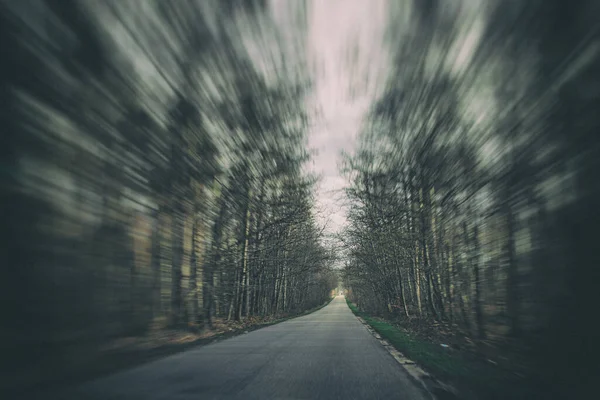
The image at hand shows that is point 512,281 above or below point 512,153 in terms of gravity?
below

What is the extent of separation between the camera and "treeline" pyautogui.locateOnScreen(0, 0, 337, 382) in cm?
304

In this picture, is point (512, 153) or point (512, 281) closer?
point (512, 153)

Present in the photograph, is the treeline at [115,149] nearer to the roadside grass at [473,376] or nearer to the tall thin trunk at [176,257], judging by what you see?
the tall thin trunk at [176,257]

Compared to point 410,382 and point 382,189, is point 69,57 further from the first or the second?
point 382,189

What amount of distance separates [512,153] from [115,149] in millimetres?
4340

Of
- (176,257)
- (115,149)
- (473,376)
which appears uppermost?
(115,149)

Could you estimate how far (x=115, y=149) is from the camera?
408 cm

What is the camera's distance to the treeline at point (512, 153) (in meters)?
3.45

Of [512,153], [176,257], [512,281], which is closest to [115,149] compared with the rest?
[176,257]

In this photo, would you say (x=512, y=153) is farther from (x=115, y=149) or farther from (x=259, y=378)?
(x=115, y=149)

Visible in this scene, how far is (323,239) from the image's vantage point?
26125 millimetres

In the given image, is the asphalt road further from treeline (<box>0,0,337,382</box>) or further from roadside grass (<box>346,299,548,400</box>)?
treeline (<box>0,0,337,382</box>)

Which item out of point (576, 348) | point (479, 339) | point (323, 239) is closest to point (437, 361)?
point (479, 339)

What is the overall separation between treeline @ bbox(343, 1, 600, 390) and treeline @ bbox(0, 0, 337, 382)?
2.41 metres
